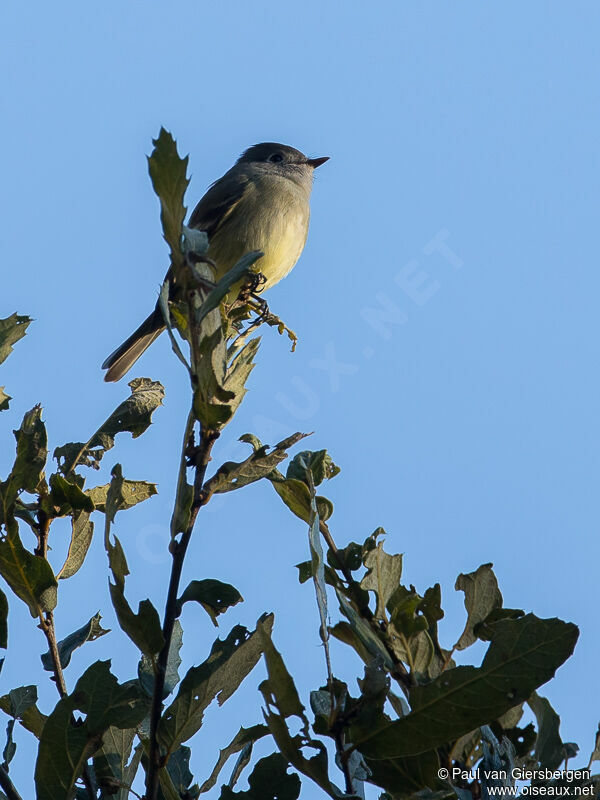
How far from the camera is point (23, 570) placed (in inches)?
78.2

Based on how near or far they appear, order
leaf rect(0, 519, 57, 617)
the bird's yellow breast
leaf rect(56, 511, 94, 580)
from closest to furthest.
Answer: leaf rect(0, 519, 57, 617) → leaf rect(56, 511, 94, 580) → the bird's yellow breast

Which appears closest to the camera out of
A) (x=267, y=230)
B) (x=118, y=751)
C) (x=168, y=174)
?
(x=168, y=174)

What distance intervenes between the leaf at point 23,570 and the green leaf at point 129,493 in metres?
0.37

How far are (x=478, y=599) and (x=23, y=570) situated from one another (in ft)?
3.21

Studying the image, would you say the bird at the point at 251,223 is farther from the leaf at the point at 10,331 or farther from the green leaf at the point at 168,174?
the green leaf at the point at 168,174

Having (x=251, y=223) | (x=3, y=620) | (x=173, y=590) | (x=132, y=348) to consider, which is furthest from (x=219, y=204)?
(x=173, y=590)

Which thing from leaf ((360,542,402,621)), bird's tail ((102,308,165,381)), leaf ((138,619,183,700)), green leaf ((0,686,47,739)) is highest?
bird's tail ((102,308,165,381))

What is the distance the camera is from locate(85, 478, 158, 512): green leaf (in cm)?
237

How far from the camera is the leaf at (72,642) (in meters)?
2.02

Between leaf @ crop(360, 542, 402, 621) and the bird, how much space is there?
3967 mm

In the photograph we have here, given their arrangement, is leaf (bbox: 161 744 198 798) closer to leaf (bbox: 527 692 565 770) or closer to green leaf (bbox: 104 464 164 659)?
green leaf (bbox: 104 464 164 659)

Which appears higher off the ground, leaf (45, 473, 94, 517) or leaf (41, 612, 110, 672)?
leaf (45, 473, 94, 517)

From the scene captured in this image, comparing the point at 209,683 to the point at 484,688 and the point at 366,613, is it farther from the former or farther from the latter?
the point at 484,688

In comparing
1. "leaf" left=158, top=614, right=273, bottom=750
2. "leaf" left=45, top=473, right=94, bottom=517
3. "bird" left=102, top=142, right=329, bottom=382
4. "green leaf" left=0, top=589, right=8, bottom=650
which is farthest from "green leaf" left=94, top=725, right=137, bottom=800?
"bird" left=102, top=142, right=329, bottom=382
